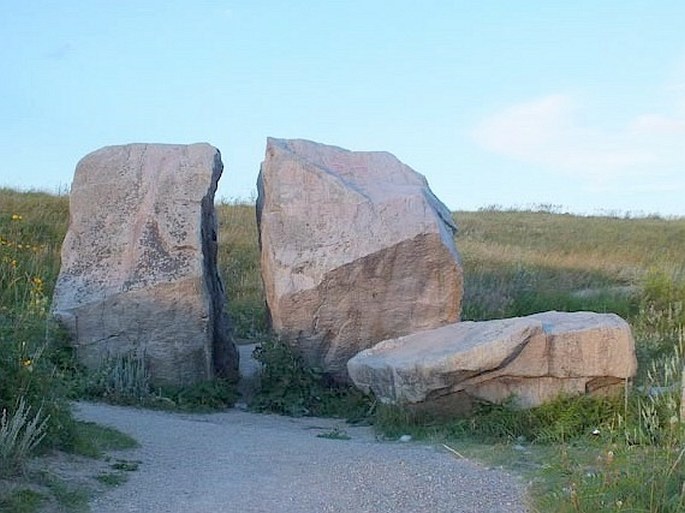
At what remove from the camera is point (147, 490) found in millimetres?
6262

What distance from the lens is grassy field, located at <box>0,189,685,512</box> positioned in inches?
237

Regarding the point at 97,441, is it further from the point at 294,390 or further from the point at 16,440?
the point at 294,390

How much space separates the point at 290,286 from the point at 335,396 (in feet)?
4.08

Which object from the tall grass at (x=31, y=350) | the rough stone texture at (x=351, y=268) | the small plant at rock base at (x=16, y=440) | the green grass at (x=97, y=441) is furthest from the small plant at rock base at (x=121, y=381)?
the small plant at rock base at (x=16, y=440)

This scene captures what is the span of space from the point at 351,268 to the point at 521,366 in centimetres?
251

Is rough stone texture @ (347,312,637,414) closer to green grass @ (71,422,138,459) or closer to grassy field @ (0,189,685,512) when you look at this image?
grassy field @ (0,189,685,512)

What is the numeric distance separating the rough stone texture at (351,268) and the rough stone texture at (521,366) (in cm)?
183

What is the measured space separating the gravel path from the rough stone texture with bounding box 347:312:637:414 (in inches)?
30.2

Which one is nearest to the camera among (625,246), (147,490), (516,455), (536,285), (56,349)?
(147,490)

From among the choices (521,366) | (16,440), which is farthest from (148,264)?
(16,440)

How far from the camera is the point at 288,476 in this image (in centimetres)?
677

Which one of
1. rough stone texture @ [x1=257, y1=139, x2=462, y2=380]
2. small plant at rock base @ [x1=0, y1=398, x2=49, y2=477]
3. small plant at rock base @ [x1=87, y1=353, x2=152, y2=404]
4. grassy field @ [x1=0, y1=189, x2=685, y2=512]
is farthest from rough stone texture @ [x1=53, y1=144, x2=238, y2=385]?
small plant at rock base @ [x1=0, y1=398, x2=49, y2=477]

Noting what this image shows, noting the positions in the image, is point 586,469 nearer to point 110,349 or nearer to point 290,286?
point 290,286

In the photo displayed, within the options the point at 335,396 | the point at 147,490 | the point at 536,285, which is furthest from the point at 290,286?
the point at 536,285
